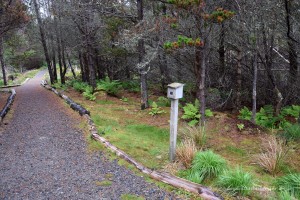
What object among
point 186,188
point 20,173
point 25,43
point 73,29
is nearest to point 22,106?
point 73,29

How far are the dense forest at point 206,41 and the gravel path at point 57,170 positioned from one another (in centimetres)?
301

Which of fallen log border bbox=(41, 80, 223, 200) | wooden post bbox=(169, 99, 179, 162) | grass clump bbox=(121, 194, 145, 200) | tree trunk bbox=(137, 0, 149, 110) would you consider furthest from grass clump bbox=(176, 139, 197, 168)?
tree trunk bbox=(137, 0, 149, 110)

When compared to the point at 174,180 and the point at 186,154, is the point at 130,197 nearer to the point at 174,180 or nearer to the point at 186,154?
the point at 174,180

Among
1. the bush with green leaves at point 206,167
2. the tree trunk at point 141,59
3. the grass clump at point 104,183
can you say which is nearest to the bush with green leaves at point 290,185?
the bush with green leaves at point 206,167

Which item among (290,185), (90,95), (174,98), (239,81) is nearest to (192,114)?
(239,81)

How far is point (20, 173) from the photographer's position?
4738 mm

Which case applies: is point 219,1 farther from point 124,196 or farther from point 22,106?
point 22,106

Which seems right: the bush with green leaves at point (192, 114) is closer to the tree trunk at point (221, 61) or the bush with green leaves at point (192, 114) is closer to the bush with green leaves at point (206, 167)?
the tree trunk at point (221, 61)

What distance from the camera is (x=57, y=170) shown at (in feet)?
15.8

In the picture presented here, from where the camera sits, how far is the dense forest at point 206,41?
7.19 meters

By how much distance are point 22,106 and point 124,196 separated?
9.22 metres

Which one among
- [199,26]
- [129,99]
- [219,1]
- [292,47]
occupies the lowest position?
[129,99]

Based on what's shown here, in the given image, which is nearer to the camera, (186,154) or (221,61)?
(186,154)

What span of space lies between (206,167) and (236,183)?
61 cm
